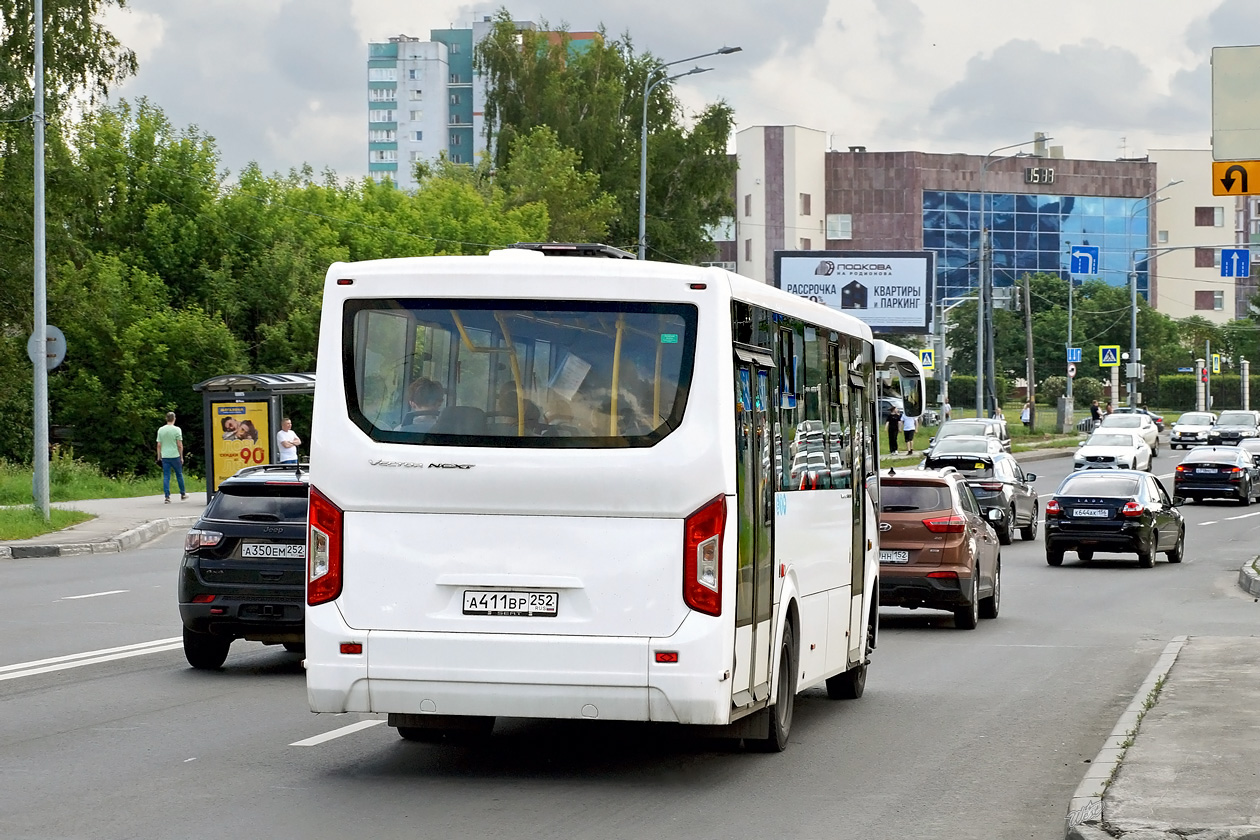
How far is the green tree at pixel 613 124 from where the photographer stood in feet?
244

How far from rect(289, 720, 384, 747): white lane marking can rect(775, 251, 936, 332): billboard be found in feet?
181

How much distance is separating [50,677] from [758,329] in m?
6.48

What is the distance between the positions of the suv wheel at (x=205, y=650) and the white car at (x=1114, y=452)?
127 feet

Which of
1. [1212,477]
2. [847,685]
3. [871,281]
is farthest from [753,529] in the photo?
[871,281]

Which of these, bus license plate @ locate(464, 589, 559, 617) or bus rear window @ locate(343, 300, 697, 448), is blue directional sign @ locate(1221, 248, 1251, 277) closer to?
bus rear window @ locate(343, 300, 697, 448)

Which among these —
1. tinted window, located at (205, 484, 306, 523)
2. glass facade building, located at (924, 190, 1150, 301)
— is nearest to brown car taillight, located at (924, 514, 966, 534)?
tinted window, located at (205, 484, 306, 523)

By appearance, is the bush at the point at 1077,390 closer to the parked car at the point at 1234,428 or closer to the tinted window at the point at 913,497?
the parked car at the point at 1234,428

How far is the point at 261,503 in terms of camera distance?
13.8 meters

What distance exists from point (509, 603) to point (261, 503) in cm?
536

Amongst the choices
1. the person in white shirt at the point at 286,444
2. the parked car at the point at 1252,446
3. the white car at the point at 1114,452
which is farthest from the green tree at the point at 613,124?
the person in white shirt at the point at 286,444

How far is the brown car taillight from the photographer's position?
61.1 feet

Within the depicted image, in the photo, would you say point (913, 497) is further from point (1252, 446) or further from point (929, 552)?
point (1252, 446)

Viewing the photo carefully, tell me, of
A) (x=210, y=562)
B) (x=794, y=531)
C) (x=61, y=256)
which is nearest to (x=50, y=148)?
(x=61, y=256)

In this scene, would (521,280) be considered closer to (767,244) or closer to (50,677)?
(50,677)
